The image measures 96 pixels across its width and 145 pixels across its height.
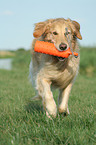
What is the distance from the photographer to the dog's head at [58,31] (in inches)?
130

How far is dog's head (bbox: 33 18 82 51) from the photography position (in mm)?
3299

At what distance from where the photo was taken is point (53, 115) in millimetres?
3232

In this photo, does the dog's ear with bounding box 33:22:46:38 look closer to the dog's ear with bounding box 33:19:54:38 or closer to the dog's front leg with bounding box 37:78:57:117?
the dog's ear with bounding box 33:19:54:38

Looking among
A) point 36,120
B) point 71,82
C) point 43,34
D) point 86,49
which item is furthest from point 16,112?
point 86,49

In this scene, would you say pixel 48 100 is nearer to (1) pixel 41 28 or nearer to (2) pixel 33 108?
(2) pixel 33 108

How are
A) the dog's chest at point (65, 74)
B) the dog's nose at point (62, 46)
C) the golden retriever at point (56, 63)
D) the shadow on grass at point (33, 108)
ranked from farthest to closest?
1. the shadow on grass at point (33, 108)
2. the dog's chest at point (65, 74)
3. the golden retriever at point (56, 63)
4. the dog's nose at point (62, 46)

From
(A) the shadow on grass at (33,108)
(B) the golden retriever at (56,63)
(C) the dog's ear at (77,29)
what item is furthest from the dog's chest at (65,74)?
(A) the shadow on grass at (33,108)

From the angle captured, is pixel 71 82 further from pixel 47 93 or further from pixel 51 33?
pixel 51 33

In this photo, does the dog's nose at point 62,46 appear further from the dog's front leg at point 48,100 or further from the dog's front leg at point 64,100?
the dog's front leg at point 64,100

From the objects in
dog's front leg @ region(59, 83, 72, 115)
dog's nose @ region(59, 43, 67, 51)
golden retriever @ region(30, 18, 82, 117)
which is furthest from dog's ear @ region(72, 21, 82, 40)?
dog's front leg @ region(59, 83, 72, 115)

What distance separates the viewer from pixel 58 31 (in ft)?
11.1

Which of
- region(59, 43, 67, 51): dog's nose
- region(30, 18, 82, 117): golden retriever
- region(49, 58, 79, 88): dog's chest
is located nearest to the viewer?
region(59, 43, 67, 51): dog's nose

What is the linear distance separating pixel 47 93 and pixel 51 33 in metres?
0.99

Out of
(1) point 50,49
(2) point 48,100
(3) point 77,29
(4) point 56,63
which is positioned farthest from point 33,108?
(3) point 77,29
